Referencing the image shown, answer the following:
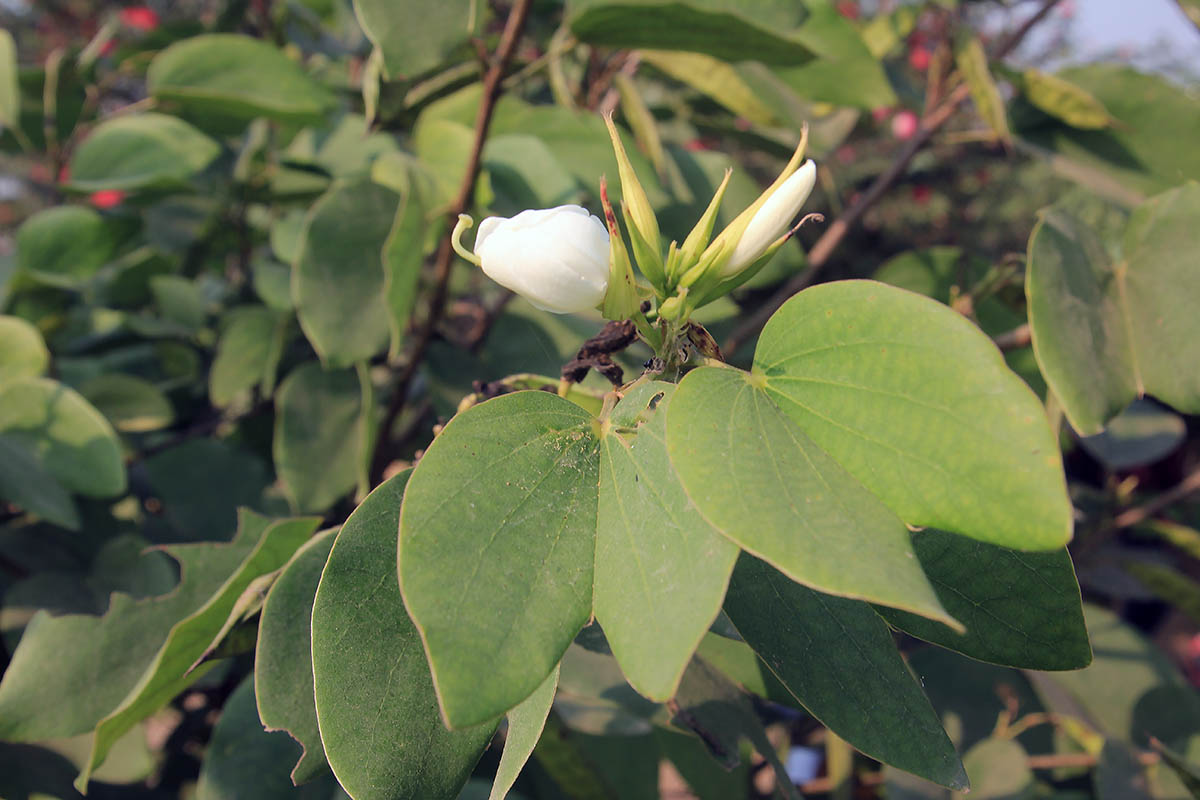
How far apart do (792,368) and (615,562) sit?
0.46ft

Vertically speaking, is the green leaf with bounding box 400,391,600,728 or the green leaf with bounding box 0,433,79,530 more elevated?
the green leaf with bounding box 400,391,600,728

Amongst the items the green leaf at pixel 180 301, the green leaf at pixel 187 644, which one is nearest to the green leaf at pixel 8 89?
the green leaf at pixel 180 301

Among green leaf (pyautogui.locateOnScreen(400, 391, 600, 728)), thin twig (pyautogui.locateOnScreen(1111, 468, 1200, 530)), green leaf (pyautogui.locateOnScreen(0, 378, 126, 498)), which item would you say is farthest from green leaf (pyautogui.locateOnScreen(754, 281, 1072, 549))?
thin twig (pyautogui.locateOnScreen(1111, 468, 1200, 530))

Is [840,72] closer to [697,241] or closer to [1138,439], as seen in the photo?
[697,241]

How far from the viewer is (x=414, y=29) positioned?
71cm

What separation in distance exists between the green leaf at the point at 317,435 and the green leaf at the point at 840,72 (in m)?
0.68

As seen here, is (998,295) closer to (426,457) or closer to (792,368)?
(792,368)

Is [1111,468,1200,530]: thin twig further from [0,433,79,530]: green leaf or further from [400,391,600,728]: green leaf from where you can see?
[0,433,79,530]: green leaf

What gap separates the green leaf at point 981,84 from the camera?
91 cm

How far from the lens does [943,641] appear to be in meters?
0.45

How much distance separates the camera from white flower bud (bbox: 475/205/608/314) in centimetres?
41

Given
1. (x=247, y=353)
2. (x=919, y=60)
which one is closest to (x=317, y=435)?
(x=247, y=353)

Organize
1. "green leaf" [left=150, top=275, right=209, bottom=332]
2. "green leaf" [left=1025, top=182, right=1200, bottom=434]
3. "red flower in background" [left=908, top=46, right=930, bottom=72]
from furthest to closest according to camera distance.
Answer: "red flower in background" [left=908, top=46, right=930, bottom=72] → "green leaf" [left=150, top=275, right=209, bottom=332] → "green leaf" [left=1025, top=182, right=1200, bottom=434]

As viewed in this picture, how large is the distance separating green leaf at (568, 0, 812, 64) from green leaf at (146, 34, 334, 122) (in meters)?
0.39
